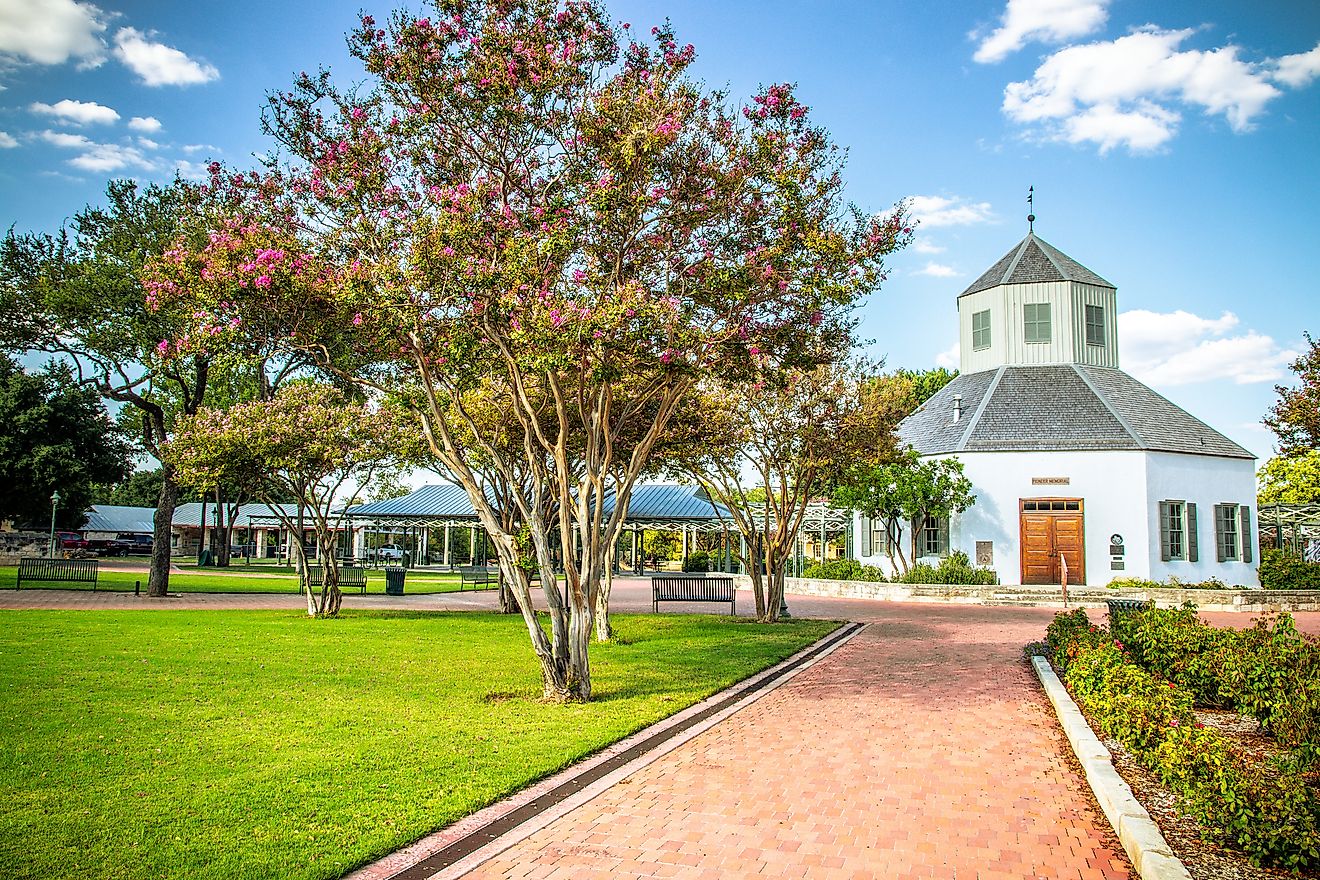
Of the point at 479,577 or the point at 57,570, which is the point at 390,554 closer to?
the point at 479,577

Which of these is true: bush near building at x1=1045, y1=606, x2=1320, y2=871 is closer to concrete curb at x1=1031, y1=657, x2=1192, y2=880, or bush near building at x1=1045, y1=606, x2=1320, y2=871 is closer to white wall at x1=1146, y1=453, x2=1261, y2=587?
concrete curb at x1=1031, y1=657, x2=1192, y2=880

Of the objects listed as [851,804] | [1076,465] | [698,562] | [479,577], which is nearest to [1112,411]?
[1076,465]

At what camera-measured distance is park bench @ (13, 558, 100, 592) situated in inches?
965

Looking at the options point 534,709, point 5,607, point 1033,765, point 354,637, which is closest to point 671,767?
point 534,709

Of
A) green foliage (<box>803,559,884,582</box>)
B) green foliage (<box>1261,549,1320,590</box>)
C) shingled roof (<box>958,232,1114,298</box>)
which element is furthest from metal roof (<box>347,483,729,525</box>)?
green foliage (<box>1261,549,1320,590</box>)

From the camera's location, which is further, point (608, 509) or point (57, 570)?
point (608, 509)

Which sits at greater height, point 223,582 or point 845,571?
point 845,571

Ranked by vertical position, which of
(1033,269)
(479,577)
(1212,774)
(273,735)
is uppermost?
(1033,269)

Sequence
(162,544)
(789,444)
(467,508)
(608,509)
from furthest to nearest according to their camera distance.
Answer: (608,509), (467,508), (162,544), (789,444)

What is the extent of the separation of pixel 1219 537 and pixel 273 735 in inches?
1215

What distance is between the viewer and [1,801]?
5512 mm

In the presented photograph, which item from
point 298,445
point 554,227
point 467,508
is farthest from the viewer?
point 467,508

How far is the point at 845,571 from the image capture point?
30906mm

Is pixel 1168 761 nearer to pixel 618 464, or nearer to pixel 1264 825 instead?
pixel 1264 825
